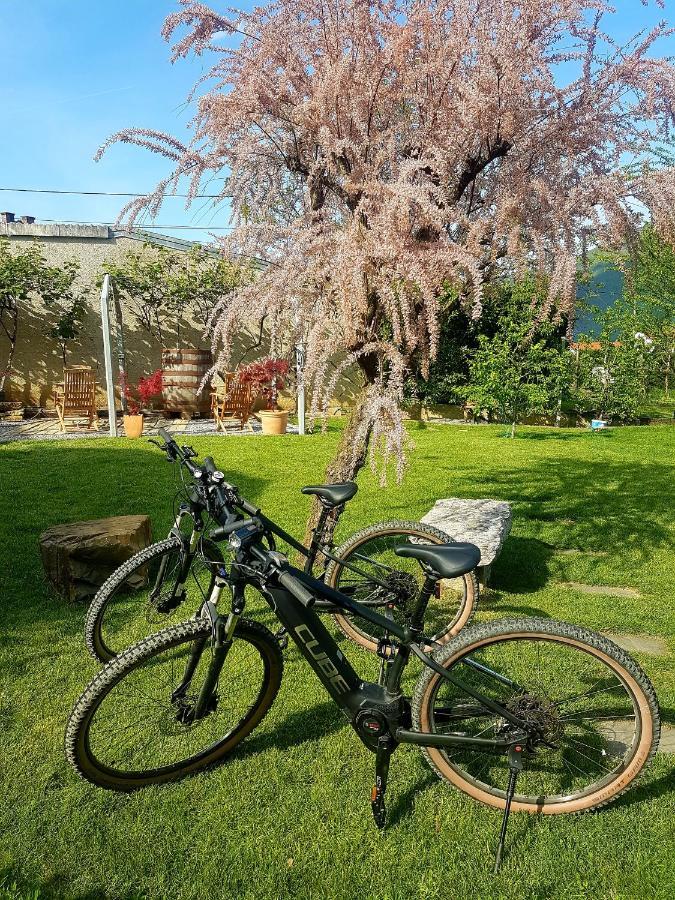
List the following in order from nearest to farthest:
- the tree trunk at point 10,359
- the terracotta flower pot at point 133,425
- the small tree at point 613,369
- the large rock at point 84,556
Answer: the large rock at point 84,556 → the terracotta flower pot at point 133,425 → the tree trunk at point 10,359 → the small tree at point 613,369

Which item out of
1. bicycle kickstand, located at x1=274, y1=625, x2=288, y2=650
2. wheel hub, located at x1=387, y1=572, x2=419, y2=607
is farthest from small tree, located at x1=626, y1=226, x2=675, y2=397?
bicycle kickstand, located at x1=274, y1=625, x2=288, y2=650

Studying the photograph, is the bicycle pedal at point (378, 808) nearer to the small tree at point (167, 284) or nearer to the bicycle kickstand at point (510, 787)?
the bicycle kickstand at point (510, 787)

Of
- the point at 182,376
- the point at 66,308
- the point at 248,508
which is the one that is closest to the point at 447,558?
the point at 248,508

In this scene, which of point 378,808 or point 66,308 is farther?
point 66,308

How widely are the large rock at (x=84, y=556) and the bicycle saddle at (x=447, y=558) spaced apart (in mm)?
2497

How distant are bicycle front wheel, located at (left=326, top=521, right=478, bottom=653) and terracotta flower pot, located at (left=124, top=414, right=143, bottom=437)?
772 cm

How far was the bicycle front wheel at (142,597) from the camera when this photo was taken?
3.12 metres

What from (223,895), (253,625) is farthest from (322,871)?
(253,625)

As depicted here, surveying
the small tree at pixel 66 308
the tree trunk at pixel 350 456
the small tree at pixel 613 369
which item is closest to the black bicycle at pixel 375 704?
the tree trunk at pixel 350 456

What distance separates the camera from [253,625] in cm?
239

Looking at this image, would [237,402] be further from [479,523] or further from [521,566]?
[479,523]

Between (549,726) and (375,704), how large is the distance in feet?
2.17

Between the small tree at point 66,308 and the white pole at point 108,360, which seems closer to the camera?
the white pole at point 108,360

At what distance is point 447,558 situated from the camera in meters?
2.12
